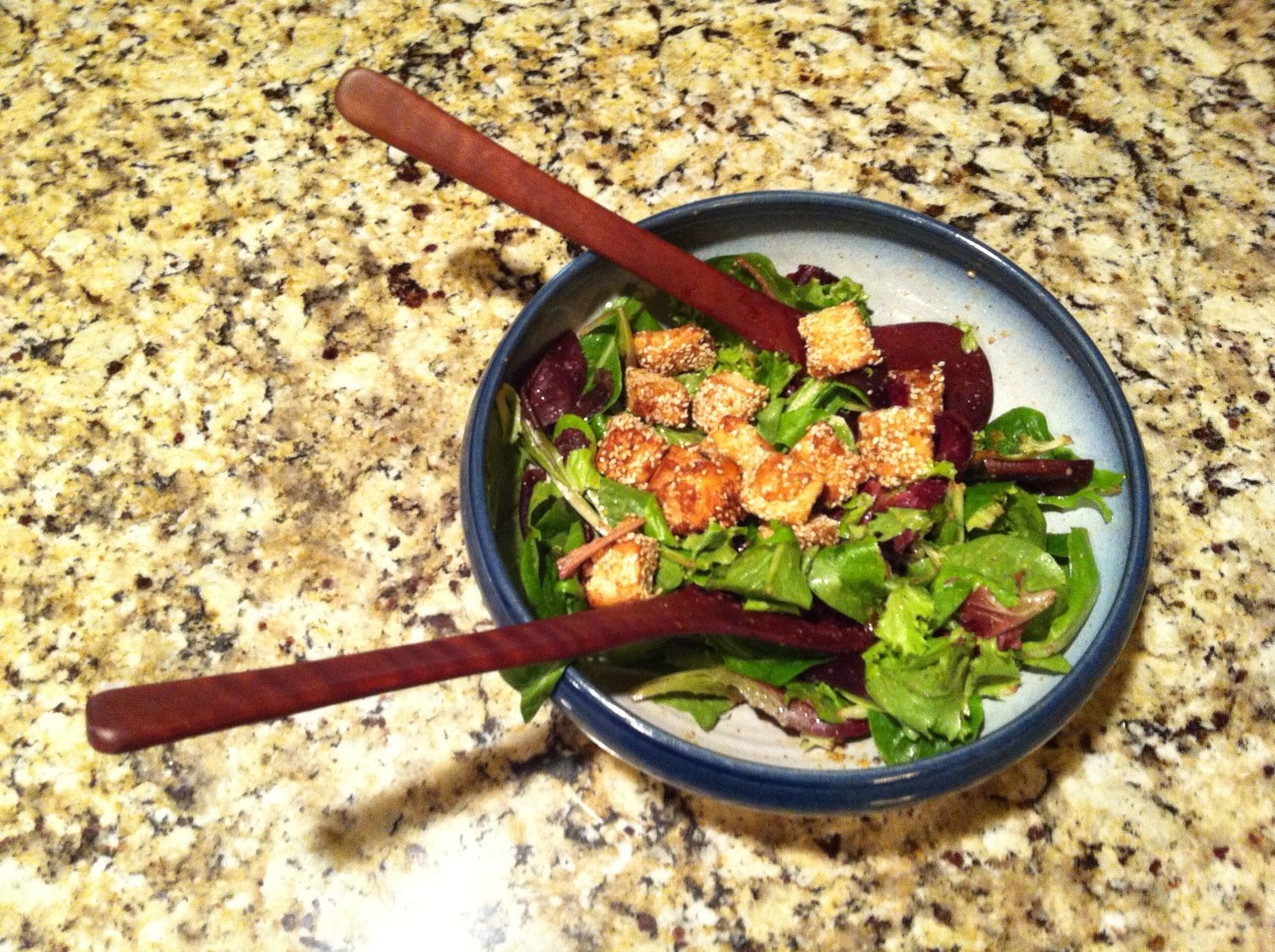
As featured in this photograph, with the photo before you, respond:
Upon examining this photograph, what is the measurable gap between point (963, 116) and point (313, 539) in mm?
1200

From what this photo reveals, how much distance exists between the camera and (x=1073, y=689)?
0.95 m

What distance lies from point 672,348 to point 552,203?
0.25 meters

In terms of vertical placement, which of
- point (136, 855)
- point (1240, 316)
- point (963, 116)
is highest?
point (963, 116)

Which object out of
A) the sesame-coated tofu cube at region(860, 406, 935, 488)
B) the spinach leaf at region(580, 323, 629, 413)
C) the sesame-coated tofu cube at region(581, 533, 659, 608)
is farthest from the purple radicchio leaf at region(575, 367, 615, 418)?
the sesame-coated tofu cube at region(860, 406, 935, 488)

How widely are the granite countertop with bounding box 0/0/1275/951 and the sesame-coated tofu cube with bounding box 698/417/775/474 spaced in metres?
0.39

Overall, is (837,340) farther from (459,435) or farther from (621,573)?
(459,435)

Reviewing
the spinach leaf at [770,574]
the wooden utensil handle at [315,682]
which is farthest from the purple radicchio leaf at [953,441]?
the wooden utensil handle at [315,682]

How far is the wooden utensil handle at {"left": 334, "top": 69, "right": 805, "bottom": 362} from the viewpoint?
39.2 inches

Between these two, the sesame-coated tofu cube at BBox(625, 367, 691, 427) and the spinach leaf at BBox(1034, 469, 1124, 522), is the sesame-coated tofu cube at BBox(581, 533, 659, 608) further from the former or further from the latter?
the spinach leaf at BBox(1034, 469, 1124, 522)

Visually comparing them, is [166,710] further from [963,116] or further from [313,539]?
[963,116]

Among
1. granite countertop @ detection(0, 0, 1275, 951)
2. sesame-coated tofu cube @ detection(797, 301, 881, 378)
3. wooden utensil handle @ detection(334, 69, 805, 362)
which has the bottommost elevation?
granite countertop @ detection(0, 0, 1275, 951)

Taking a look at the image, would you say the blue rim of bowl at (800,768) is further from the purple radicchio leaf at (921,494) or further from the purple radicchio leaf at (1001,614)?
the purple radicchio leaf at (921,494)

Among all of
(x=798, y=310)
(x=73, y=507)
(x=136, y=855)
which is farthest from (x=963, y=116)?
(x=136, y=855)

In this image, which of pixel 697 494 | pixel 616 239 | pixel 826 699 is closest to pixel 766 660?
pixel 826 699
